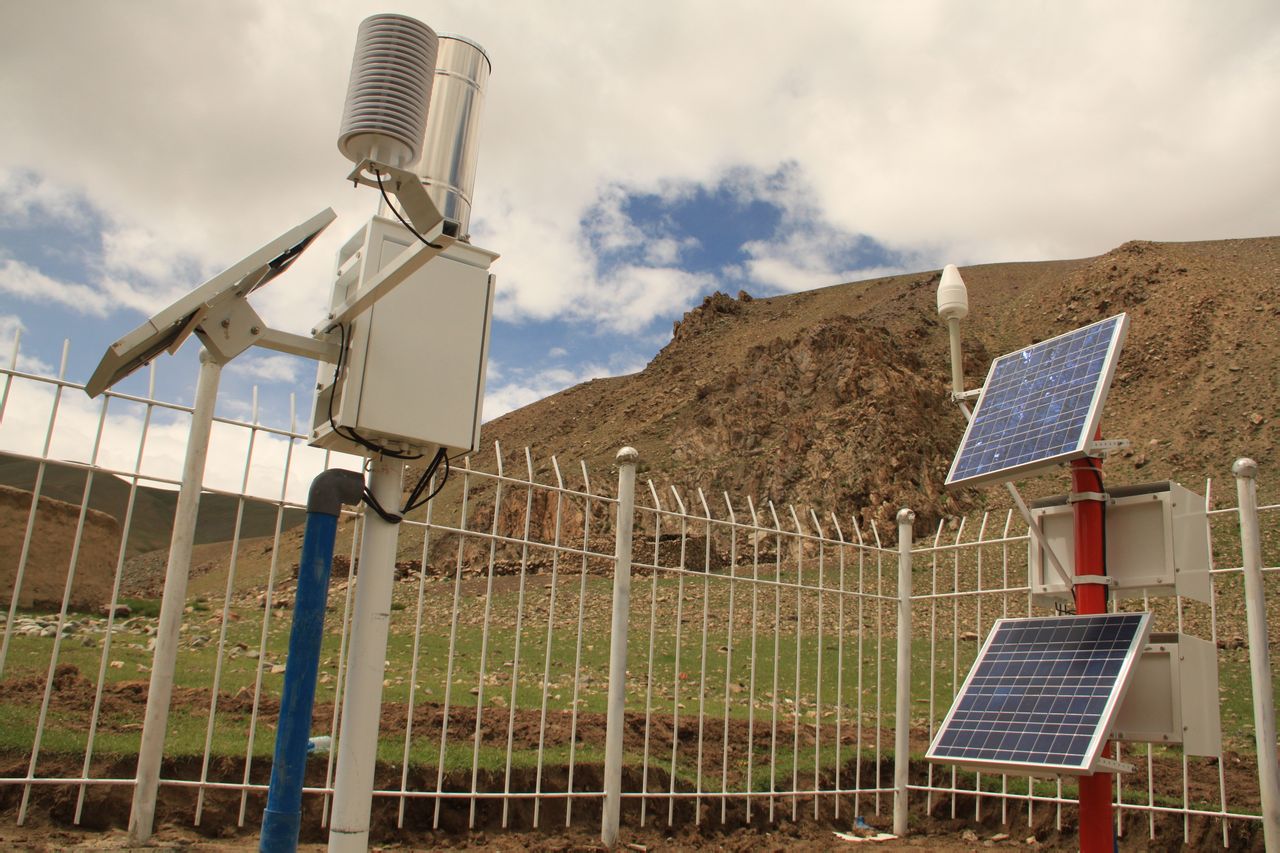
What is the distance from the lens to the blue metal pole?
281 centimetres

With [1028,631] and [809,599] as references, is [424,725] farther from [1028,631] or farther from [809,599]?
[809,599]

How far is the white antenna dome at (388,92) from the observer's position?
2.94 metres

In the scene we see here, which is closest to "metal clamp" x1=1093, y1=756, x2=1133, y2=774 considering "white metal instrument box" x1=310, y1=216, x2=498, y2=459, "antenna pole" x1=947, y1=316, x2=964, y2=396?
"antenna pole" x1=947, y1=316, x2=964, y2=396

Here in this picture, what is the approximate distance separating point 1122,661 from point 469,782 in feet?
12.1

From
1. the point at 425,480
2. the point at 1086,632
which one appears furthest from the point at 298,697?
the point at 1086,632

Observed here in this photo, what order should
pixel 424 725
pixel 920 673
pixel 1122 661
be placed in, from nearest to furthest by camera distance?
pixel 1122 661 < pixel 424 725 < pixel 920 673

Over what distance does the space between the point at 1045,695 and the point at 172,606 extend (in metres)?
3.92

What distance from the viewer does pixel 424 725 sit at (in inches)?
261

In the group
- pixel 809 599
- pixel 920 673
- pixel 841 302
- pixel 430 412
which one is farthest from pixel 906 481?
A: pixel 841 302

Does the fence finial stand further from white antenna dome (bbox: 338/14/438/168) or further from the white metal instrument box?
white antenna dome (bbox: 338/14/438/168)

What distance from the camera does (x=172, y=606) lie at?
430 cm

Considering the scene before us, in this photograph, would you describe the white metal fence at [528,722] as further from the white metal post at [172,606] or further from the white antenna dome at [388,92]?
the white antenna dome at [388,92]

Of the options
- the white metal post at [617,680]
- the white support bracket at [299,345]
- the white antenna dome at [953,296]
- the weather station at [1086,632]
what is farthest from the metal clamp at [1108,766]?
the white support bracket at [299,345]

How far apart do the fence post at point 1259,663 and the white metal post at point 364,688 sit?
4419 millimetres
